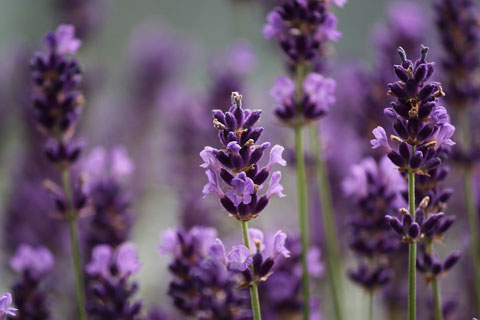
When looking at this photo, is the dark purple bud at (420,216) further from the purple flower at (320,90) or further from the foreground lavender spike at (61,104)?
the foreground lavender spike at (61,104)

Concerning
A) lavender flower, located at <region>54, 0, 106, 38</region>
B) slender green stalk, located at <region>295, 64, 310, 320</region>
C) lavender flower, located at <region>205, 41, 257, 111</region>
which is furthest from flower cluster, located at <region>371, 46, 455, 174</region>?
lavender flower, located at <region>54, 0, 106, 38</region>

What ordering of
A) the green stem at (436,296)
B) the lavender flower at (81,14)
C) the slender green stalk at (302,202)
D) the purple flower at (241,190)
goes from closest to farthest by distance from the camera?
the purple flower at (241,190) < the green stem at (436,296) < the slender green stalk at (302,202) < the lavender flower at (81,14)

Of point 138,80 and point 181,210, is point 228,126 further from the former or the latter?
point 138,80

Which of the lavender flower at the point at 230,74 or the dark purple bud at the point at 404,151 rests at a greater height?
the lavender flower at the point at 230,74

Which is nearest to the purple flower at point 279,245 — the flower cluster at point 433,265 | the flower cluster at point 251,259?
the flower cluster at point 251,259

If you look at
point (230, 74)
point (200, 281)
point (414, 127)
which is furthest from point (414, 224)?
point (230, 74)

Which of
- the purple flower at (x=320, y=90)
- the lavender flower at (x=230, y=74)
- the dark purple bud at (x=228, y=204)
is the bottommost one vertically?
the dark purple bud at (x=228, y=204)

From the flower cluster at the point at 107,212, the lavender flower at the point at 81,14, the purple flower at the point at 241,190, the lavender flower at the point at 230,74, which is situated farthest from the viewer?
the lavender flower at the point at 81,14
